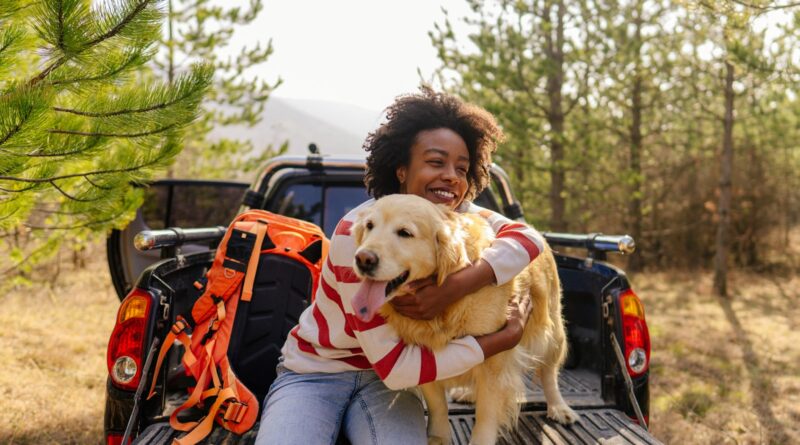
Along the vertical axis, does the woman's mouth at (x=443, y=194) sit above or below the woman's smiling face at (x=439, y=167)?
below

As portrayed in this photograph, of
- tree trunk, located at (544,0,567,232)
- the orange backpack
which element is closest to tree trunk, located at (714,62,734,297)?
tree trunk, located at (544,0,567,232)

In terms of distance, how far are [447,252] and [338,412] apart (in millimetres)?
758

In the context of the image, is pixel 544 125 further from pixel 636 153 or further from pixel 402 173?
pixel 402 173

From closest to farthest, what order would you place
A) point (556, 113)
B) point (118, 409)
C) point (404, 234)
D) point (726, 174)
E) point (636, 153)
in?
point (404, 234) < point (118, 409) < point (556, 113) < point (726, 174) < point (636, 153)

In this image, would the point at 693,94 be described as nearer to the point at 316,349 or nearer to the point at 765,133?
the point at 765,133

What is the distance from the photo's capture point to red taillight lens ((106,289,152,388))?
2.22 m

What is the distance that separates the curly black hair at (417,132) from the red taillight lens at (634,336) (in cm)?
93

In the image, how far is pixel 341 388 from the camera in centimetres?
218

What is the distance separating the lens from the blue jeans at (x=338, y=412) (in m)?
1.99

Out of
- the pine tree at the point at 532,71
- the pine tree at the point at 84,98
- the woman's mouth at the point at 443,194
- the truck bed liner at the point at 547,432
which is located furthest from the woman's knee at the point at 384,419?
the pine tree at the point at 532,71

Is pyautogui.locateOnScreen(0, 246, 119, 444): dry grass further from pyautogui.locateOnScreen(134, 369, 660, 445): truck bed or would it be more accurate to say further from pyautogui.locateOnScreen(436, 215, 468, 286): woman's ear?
pyautogui.locateOnScreen(436, 215, 468, 286): woman's ear

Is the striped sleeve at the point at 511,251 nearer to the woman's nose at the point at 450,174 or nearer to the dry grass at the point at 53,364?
the woman's nose at the point at 450,174

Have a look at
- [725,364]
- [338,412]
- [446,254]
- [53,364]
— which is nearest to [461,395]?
[338,412]

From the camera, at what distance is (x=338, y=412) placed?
83.7 inches
